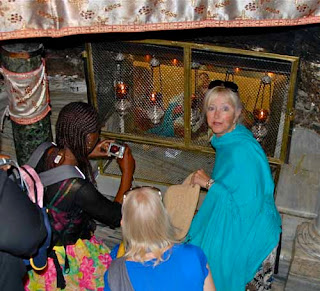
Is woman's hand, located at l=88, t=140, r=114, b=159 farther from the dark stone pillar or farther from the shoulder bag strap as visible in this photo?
the shoulder bag strap

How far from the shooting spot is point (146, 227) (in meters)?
2.66

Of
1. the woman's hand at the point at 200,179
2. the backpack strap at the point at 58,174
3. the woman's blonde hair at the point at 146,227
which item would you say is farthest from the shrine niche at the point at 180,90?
the woman's blonde hair at the point at 146,227

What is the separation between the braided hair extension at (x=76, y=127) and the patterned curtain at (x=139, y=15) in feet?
1.55

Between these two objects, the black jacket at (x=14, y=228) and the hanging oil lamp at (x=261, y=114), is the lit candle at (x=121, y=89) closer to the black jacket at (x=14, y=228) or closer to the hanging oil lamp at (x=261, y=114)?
the hanging oil lamp at (x=261, y=114)

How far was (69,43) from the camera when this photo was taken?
205 inches

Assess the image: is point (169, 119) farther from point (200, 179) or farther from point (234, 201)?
point (234, 201)

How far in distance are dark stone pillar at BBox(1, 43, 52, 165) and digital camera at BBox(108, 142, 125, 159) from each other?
1.86 feet

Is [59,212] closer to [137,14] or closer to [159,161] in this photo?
[137,14]

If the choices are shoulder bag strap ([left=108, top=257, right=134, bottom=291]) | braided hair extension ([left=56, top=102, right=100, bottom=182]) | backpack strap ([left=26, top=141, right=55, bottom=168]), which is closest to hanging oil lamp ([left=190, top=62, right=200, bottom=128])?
braided hair extension ([left=56, top=102, right=100, bottom=182])

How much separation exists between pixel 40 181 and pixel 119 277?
686mm

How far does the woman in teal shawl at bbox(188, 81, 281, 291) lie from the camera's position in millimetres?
3678

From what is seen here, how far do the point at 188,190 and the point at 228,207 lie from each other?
0.30 meters

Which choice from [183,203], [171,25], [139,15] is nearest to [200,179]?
[183,203]

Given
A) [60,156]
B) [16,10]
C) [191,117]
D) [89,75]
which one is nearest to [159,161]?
[191,117]
